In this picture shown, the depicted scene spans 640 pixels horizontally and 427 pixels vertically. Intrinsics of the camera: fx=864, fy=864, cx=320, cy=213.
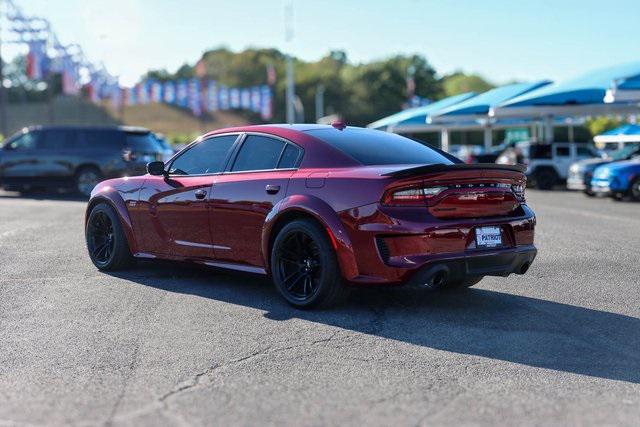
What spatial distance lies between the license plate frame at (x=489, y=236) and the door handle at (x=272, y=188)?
1569 mm

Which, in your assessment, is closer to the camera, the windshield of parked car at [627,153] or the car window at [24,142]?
the car window at [24,142]

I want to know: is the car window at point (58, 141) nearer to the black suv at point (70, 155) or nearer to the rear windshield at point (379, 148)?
the black suv at point (70, 155)

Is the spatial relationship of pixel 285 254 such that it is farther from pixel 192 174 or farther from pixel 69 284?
pixel 69 284

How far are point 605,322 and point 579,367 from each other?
52.5 inches

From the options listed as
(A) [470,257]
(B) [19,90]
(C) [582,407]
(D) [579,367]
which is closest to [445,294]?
(A) [470,257]

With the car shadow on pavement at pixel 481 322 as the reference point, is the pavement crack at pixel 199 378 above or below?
above

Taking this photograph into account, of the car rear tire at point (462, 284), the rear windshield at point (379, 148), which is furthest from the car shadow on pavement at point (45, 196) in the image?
the car rear tire at point (462, 284)

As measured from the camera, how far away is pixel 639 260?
9414 mm

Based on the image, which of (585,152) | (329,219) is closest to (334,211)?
(329,219)

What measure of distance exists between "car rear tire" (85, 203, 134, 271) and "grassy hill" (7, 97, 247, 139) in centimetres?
8747

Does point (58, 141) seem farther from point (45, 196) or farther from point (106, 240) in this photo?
point (106, 240)

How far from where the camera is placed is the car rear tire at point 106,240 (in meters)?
8.43

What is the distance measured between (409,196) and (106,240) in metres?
3.86

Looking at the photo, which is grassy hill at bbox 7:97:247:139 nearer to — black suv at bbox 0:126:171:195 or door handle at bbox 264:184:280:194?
black suv at bbox 0:126:171:195
